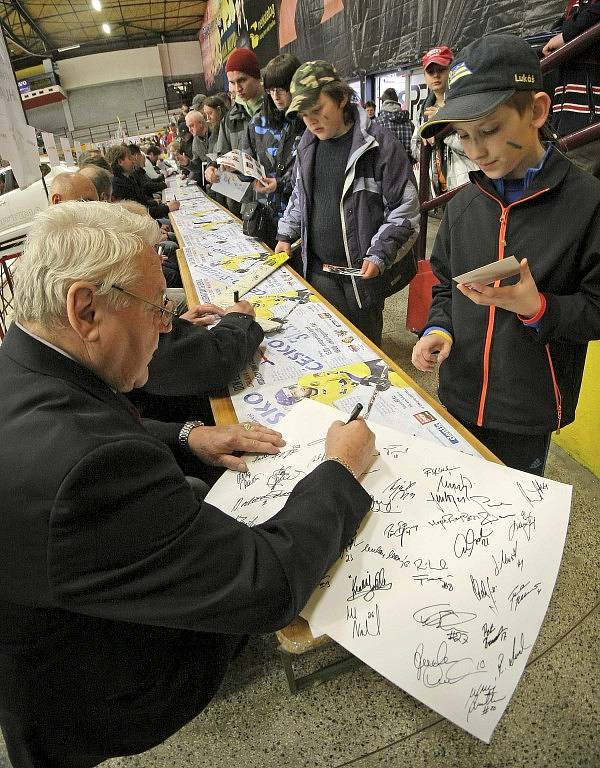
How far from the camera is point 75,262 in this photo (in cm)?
72

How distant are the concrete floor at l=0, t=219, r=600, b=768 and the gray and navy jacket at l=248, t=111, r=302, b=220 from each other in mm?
2359

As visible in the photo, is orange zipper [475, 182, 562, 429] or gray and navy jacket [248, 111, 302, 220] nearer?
orange zipper [475, 182, 562, 429]

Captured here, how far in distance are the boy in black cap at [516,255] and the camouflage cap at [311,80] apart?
82cm

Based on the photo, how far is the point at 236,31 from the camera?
1138cm

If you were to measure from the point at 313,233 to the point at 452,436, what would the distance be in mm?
1479

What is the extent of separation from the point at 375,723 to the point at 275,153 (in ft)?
9.28

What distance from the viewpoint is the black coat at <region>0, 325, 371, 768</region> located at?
60 centimetres

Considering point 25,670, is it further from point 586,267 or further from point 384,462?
point 586,267

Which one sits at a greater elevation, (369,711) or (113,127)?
(113,127)

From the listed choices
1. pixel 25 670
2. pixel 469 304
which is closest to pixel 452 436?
pixel 469 304
